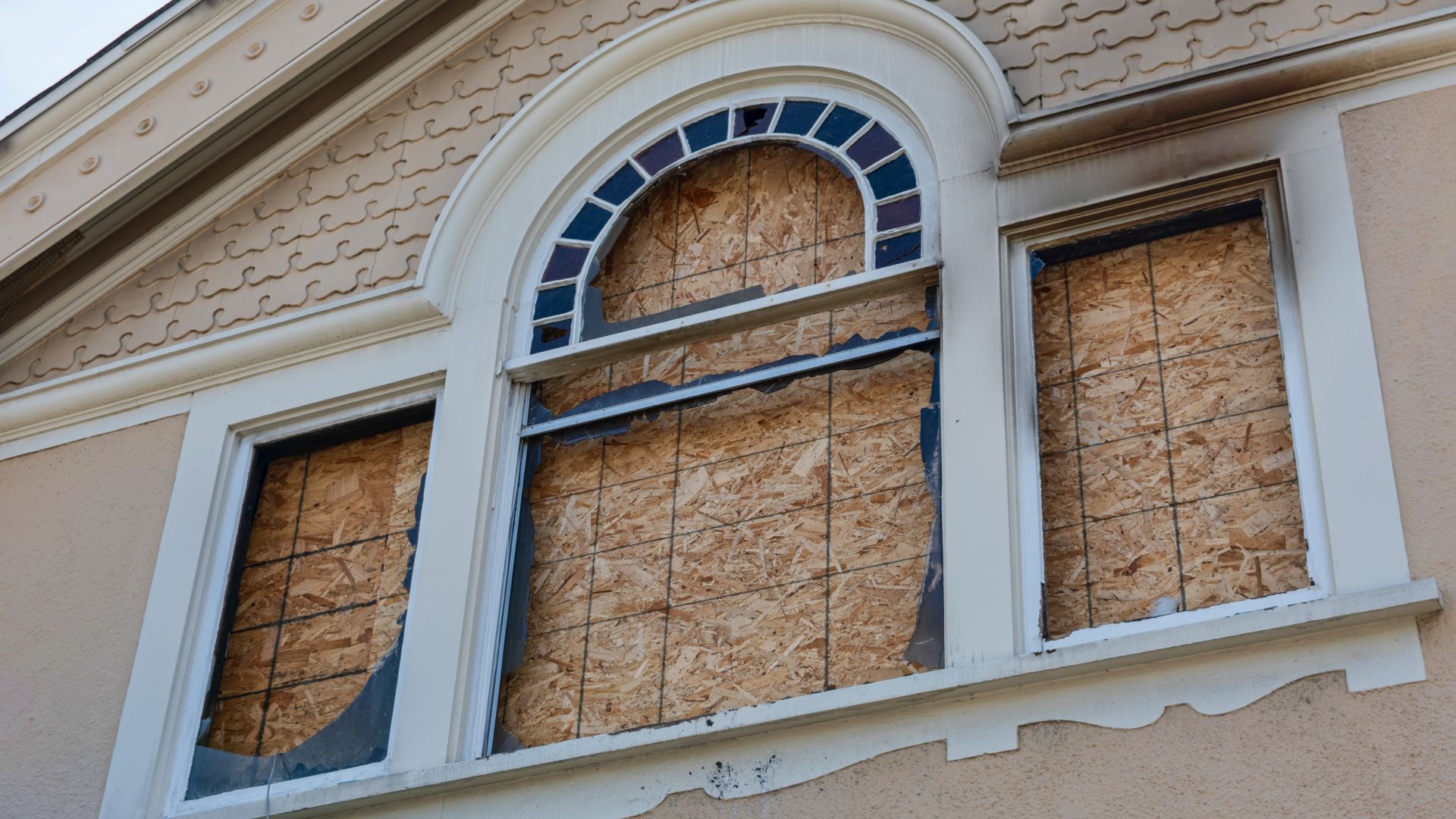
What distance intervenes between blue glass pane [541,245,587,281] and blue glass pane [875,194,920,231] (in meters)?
1.29

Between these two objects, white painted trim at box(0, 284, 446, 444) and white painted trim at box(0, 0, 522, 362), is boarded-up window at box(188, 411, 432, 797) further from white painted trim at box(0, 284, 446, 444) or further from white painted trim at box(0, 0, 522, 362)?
white painted trim at box(0, 0, 522, 362)

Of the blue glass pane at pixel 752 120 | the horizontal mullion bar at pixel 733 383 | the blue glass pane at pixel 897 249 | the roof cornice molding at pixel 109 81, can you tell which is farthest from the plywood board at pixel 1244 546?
the roof cornice molding at pixel 109 81

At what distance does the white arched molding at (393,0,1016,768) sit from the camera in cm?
686

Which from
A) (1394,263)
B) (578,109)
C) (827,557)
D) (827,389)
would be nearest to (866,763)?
(827,557)

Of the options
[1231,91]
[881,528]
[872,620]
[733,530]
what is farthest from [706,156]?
[872,620]

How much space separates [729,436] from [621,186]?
139 cm

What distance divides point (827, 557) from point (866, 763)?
1002 mm

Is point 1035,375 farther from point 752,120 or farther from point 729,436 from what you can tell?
point 752,120

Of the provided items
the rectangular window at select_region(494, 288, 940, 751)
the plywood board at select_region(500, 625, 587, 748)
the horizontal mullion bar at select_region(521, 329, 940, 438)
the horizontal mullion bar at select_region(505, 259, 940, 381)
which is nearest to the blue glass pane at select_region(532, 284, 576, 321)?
the horizontal mullion bar at select_region(505, 259, 940, 381)

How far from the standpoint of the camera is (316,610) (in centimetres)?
799

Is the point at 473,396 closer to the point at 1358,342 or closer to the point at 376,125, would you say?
the point at 376,125

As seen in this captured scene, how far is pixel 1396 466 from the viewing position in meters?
6.17

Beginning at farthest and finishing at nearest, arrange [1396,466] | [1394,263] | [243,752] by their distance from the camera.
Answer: [243,752] < [1394,263] < [1396,466]

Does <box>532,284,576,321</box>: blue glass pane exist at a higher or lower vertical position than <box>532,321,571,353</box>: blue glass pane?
higher
